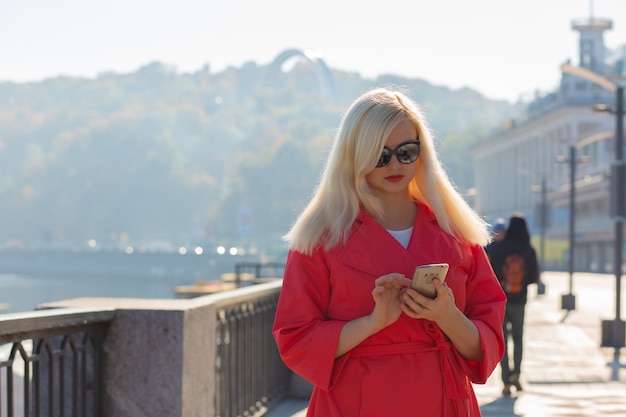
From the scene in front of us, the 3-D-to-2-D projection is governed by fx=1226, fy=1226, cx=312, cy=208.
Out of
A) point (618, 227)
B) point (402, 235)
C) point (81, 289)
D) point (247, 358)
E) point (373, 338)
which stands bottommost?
point (81, 289)

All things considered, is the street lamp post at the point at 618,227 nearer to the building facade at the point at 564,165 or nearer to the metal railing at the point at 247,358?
the metal railing at the point at 247,358

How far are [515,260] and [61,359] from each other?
7.27 m

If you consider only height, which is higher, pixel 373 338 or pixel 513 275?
pixel 373 338

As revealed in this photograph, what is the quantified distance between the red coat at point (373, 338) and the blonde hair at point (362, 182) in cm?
5

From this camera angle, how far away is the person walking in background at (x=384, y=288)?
3.39 m

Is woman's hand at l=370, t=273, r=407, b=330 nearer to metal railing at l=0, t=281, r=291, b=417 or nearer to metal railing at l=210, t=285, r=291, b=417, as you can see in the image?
metal railing at l=0, t=281, r=291, b=417

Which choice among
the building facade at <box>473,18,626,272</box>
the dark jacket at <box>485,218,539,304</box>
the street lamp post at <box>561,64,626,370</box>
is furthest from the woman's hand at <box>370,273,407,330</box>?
the building facade at <box>473,18,626,272</box>

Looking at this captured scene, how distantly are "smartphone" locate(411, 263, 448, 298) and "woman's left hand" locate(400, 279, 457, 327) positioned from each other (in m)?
0.01

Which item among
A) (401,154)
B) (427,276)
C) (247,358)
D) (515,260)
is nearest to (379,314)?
(427,276)

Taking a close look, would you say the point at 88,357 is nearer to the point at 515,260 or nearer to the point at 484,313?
the point at 484,313

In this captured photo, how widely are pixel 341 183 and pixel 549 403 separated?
8.34 metres

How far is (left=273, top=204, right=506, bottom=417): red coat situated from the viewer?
3.41 meters

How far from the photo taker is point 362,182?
3592 mm

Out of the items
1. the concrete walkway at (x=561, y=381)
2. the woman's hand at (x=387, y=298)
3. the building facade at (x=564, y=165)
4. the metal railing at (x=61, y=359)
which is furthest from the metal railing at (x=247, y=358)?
the building facade at (x=564, y=165)
